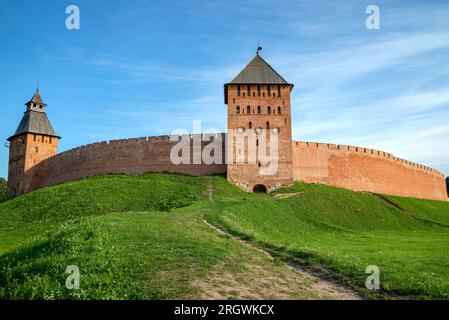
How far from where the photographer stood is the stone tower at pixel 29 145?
35812mm

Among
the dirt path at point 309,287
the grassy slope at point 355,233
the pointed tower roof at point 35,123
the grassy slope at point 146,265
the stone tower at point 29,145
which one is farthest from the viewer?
the pointed tower roof at point 35,123

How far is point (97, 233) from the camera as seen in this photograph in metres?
9.16

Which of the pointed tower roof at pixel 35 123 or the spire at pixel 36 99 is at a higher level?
the spire at pixel 36 99

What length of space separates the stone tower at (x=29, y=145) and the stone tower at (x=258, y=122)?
19.6 metres

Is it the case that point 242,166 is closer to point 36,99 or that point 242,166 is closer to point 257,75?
point 257,75

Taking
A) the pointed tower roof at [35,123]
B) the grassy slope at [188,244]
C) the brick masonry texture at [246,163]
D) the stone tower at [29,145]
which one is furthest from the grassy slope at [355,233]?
the pointed tower roof at [35,123]

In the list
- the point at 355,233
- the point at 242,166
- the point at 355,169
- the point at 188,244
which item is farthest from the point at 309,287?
the point at 355,169

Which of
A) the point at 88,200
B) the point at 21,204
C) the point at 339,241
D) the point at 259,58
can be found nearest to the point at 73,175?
the point at 21,204

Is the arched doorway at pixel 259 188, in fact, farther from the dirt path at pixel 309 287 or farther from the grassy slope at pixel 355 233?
the dirt path at pixel 309 287

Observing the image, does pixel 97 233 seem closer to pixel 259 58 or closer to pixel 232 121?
pixel 232 121

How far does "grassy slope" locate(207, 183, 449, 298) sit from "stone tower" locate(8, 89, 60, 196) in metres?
23.9

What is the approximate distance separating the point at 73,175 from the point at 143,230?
24.6 m

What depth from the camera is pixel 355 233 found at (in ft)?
58.3

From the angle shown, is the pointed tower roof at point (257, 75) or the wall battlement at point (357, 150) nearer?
the pointed tower roof at point (257, 75)
